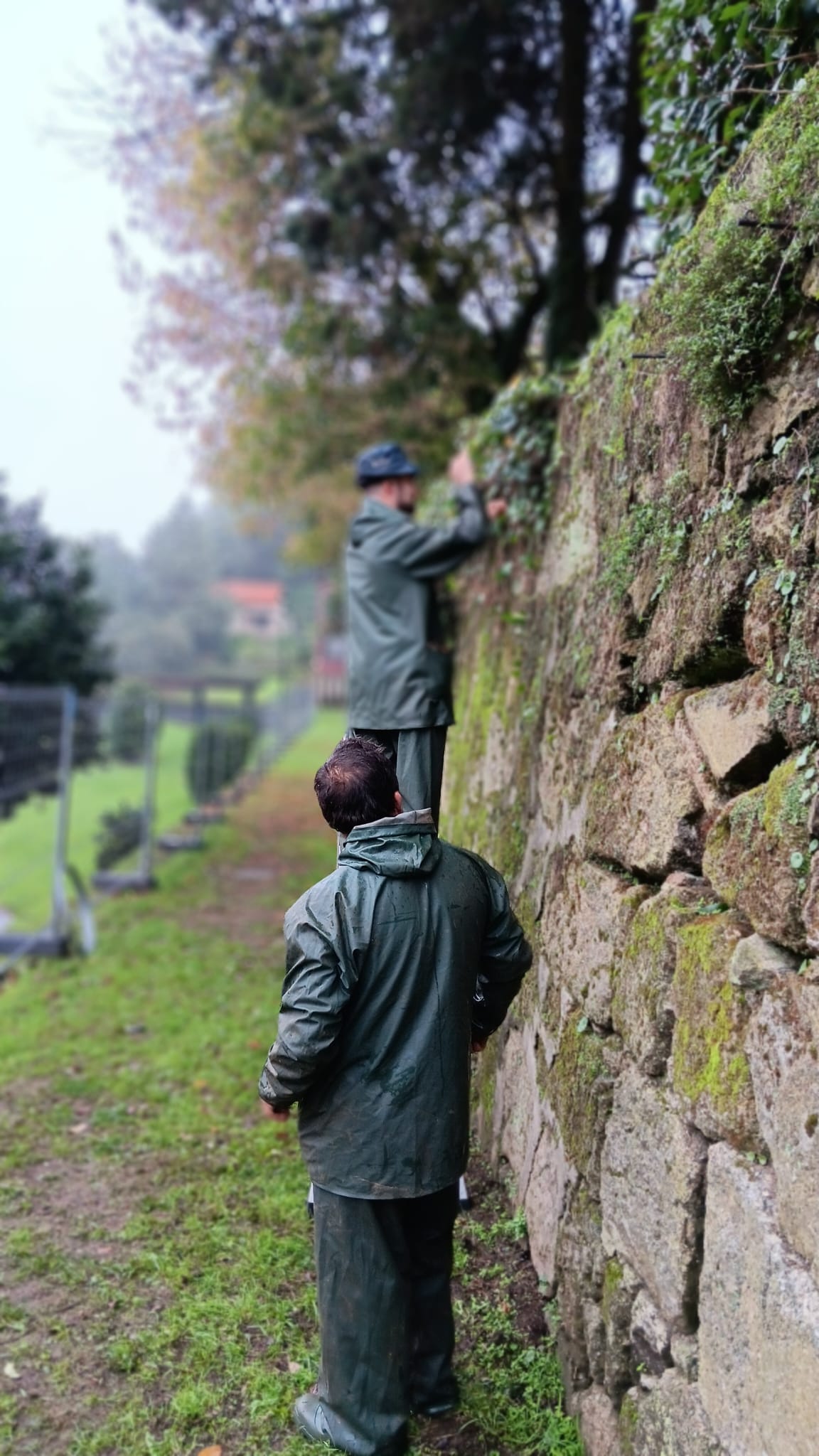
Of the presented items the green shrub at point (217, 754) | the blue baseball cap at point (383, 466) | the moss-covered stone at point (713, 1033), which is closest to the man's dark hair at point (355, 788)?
the moss-covered stone at point (713, 1033)

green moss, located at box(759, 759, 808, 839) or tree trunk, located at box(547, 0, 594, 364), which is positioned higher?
tree trunk, located at box(547, 0, 594, 364)

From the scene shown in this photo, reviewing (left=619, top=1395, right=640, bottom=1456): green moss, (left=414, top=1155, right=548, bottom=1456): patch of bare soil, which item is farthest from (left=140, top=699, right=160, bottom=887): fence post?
Result: (left=619, top=1395, right=640, bottom=1456): green moss

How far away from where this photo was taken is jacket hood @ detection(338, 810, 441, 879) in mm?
2602

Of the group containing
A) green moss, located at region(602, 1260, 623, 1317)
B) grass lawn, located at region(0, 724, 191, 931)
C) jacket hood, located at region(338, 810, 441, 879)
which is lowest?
grass lawn, located at region(0, 724, 191, 931)

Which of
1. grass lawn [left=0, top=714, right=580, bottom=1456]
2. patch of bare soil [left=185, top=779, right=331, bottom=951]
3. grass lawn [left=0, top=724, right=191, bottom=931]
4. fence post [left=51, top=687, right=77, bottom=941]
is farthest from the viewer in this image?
grass lawn [left=0, top=724, right=191, bottom=931]

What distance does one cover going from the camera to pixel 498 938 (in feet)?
9.29

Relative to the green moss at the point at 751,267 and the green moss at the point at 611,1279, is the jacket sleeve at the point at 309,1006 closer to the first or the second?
the green moss at the point at 611,1279

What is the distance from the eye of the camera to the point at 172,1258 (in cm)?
374

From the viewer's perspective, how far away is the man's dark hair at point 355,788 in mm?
2662

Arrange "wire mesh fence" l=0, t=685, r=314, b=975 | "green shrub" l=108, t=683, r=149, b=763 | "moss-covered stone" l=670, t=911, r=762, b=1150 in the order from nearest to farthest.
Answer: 1. "moss-covered stone" l=670, t=911, r=762, b=1150
2. "wire mesh fence" l=0, t=685, r=314, b=975
3. "green shrub" l=108, t=683, r=149, b=763

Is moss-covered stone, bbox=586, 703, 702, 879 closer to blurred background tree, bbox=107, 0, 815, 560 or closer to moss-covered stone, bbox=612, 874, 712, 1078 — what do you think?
moss-covered stone, bbox=612, 874, 712, 1078

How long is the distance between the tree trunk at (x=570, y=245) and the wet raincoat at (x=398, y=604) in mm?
4741

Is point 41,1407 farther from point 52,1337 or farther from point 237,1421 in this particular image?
point 237,1421

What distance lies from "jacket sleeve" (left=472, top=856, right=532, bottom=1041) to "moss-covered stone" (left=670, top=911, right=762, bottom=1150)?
19.3 inches
